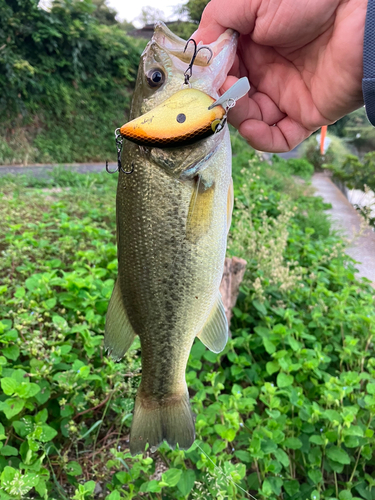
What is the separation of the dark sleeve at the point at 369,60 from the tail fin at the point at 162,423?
1.47 m

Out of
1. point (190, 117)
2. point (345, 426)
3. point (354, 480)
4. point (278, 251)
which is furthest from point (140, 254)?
point (278, 251)

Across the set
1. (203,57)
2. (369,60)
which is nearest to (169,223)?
(203,57)

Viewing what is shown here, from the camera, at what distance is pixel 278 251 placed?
3605 millimetres

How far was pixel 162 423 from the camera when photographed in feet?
4.72

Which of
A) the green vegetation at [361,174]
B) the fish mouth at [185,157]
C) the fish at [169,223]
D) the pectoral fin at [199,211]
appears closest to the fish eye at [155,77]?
the fish at [169,223]

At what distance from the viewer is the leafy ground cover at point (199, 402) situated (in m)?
1.72

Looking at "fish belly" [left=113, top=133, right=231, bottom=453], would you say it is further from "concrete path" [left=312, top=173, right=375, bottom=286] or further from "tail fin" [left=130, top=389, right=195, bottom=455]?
"concrete path" [left=312, top=173, right=375, bottom=286]

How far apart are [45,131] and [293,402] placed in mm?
12268

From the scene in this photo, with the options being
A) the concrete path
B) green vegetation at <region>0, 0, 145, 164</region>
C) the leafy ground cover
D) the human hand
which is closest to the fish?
the human hand

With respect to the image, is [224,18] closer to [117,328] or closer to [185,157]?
[185,157]

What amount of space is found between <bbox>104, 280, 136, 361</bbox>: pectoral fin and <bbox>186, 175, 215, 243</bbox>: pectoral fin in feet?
1.24

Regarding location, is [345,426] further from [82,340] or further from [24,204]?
[24,204]

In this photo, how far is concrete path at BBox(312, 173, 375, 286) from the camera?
576 centimetres

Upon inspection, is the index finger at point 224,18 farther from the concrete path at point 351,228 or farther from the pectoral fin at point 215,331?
the concrete path at point 351,228
